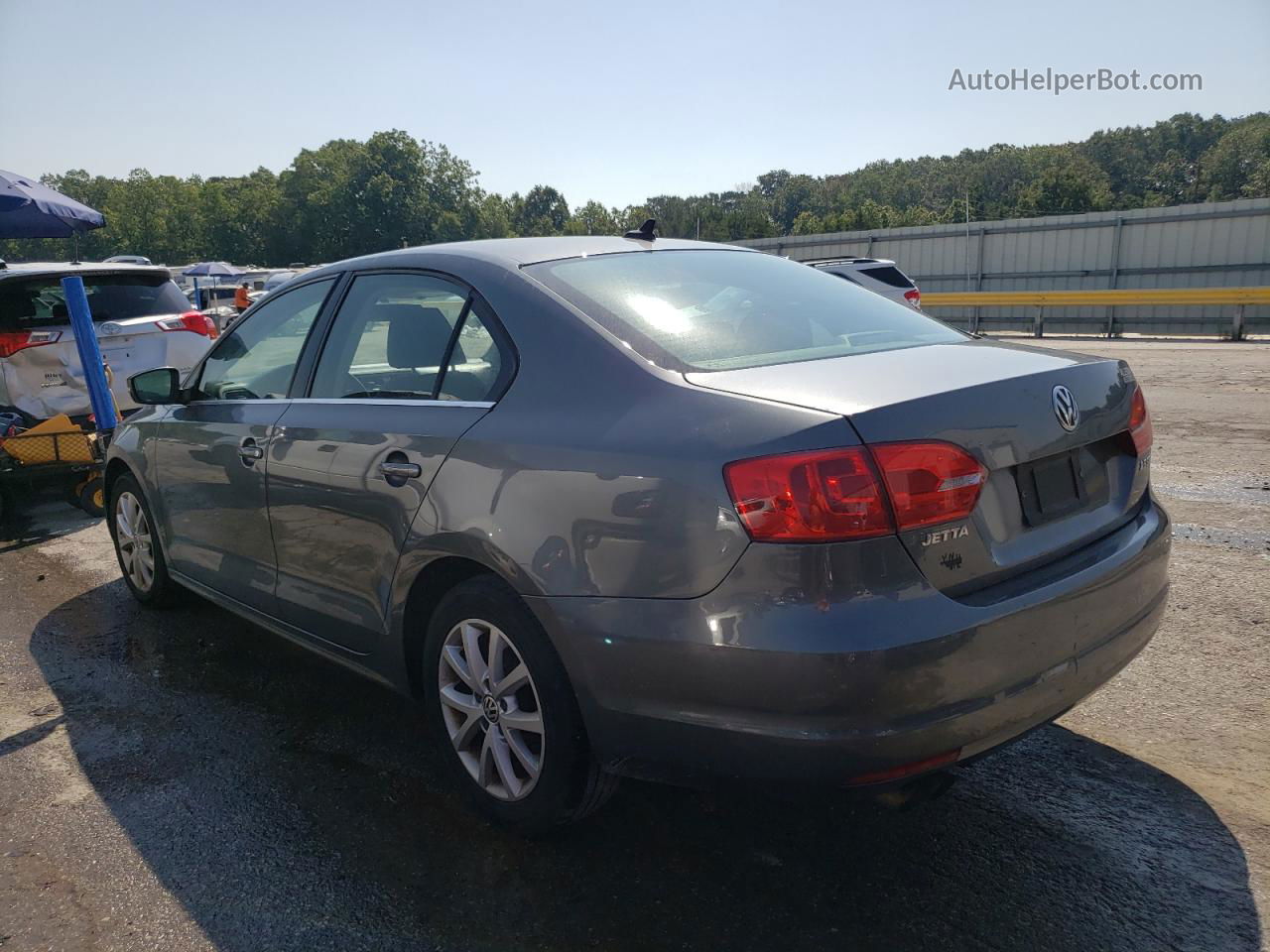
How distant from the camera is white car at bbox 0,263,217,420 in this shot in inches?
296

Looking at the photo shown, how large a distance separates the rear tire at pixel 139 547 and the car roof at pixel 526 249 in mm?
2020

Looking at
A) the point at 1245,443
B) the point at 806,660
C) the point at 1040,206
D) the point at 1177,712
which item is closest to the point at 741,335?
the point at 806,660

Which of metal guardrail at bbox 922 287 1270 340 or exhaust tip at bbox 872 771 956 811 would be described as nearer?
exhaust tip at bbox 872 771 956 811

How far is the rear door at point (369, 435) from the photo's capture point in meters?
2.85

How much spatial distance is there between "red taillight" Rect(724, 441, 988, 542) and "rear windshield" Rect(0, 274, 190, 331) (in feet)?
22.9

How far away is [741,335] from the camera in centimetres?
274

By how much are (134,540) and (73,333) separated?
3271mm

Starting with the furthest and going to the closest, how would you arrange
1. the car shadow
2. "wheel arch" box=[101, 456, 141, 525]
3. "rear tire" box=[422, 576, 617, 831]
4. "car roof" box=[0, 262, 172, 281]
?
"car roof" box=[0, 262, 172, 281] < "wheel arch" box=[101, 456, 141, 525] < "rear tire" box=[422, 576, 617, 831] < the car shadow

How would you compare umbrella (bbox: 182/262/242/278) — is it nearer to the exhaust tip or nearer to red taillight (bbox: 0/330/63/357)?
red taillight (bbox: 0/330/63/357)

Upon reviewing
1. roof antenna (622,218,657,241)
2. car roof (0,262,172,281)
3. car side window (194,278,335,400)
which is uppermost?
roof antenna (622,218,657,241)

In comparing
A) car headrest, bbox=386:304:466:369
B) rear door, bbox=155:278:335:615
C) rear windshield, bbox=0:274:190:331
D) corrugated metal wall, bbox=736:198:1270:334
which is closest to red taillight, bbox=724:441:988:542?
car headrest, bbox=386:304:466:369

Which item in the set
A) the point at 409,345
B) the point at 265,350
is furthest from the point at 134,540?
the point at 409,345

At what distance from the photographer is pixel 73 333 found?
24.1 ft

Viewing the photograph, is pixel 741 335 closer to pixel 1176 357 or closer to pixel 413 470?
pixel 413 470
